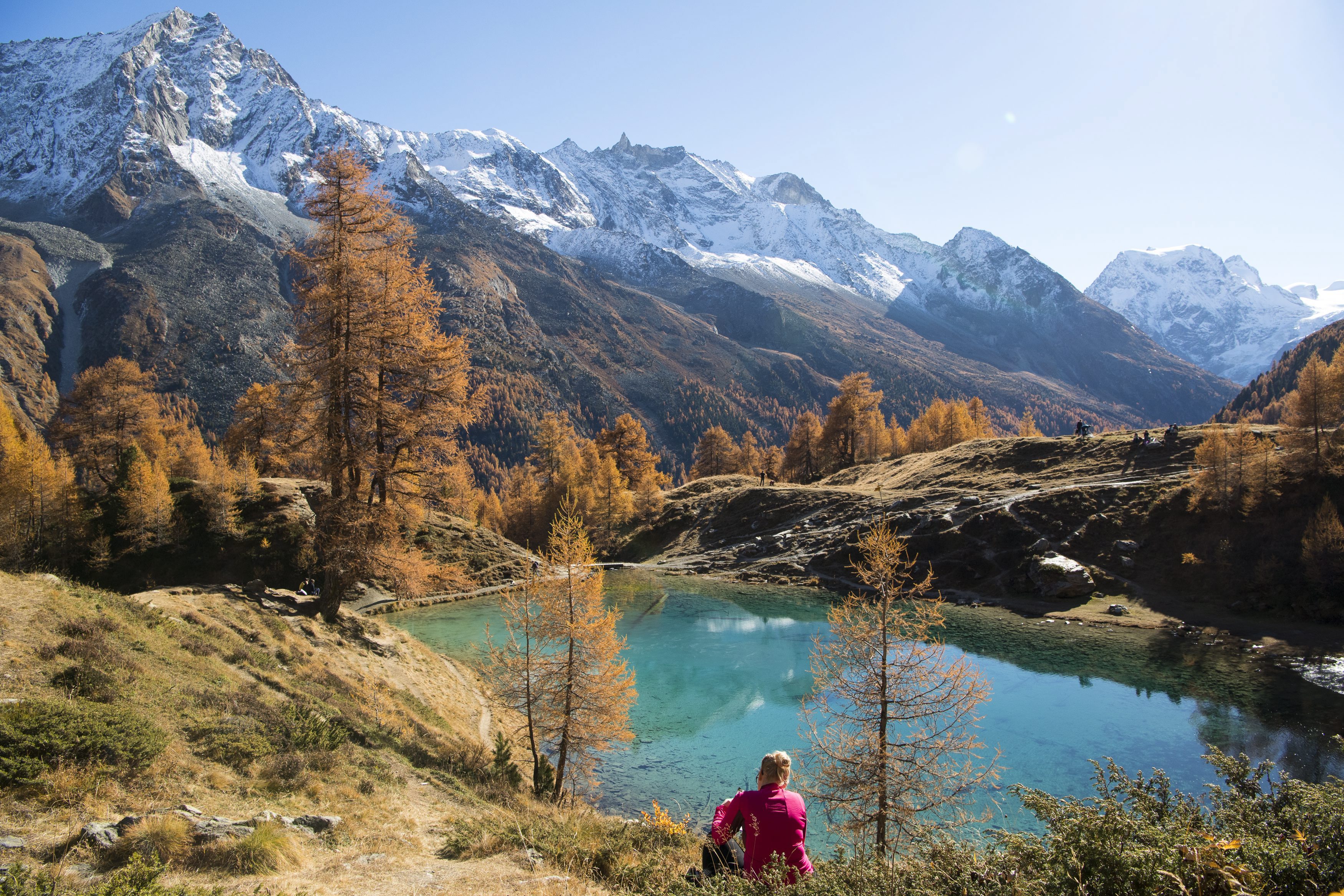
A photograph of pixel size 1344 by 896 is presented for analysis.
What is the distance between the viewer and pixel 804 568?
60.6 m

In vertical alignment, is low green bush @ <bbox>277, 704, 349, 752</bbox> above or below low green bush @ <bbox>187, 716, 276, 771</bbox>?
below

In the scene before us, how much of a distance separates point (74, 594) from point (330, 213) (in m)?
13.3

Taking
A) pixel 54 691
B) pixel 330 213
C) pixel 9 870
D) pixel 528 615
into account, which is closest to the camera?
pixel 9 870

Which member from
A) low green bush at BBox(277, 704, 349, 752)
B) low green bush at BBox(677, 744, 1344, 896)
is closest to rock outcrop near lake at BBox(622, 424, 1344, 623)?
low green bush at BBox(677, 744, 1344, 896)

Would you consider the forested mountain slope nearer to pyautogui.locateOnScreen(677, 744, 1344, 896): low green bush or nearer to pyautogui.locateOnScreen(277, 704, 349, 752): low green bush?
pyautogui.locateOnScreen(677, 744, 1344, 896): low green bush

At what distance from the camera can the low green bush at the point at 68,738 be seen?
802cm

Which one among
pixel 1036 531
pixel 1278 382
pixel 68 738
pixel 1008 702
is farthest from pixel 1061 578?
pixel 1278 382

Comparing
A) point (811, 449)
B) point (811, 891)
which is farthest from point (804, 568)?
point (811, 891)

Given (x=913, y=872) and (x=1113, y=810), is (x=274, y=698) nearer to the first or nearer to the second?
(x=913, y=872)

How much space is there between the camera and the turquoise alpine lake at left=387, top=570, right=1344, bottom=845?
2261 cm

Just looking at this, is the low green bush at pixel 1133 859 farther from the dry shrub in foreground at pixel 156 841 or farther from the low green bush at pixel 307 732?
the low green bush at pixel 307 732

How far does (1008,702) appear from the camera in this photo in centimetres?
3020

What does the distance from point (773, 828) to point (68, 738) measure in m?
10.2

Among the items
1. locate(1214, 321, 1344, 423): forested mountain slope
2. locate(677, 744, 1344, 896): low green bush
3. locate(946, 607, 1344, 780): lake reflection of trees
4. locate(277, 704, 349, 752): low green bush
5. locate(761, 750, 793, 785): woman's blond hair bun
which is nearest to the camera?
locate(677, 744, 1344, 896): low green bush
